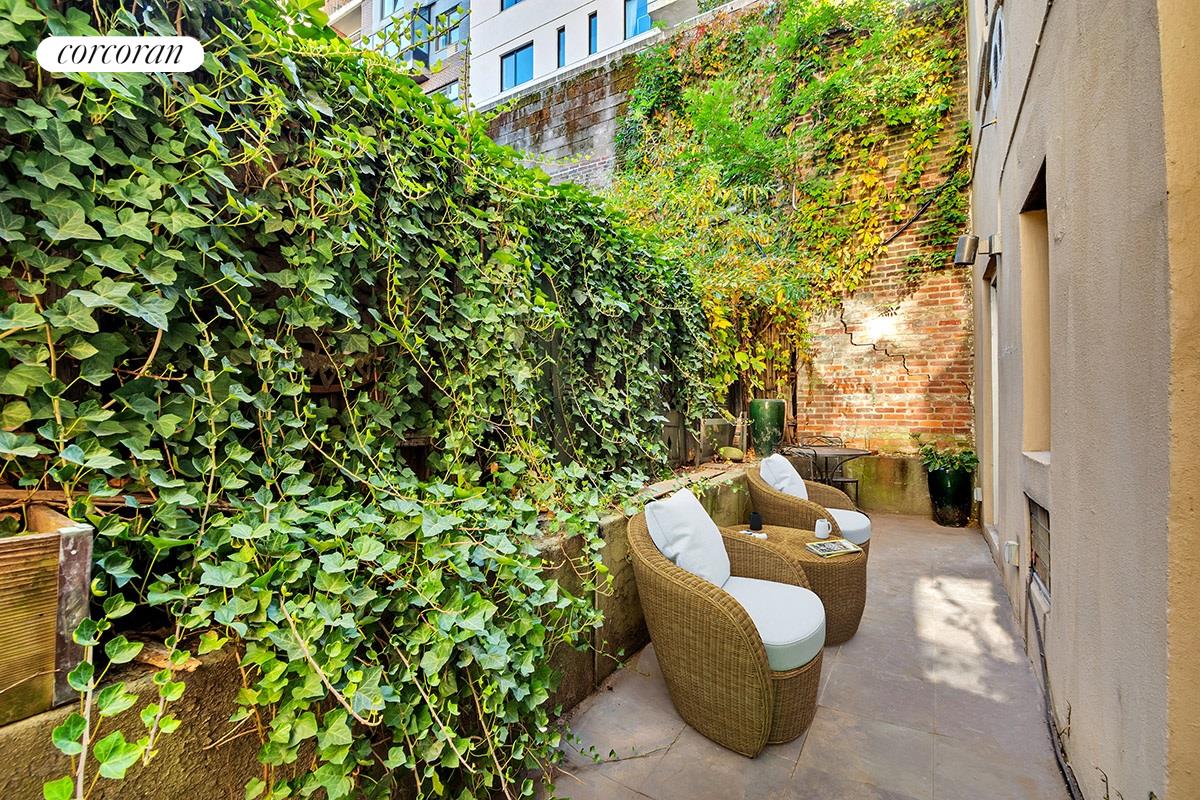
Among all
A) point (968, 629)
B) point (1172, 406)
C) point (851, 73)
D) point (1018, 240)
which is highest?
point (851, 73)

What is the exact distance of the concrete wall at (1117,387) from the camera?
3.43ft

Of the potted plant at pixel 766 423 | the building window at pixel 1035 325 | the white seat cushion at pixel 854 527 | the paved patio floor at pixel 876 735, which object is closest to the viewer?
the paved patio floor at pixel 876 735

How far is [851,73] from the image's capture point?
19.3ft

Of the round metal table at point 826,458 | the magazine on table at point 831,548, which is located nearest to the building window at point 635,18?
the round metal table at point 826,458

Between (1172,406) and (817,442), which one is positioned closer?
(1172,406)

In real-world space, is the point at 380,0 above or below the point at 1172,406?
above

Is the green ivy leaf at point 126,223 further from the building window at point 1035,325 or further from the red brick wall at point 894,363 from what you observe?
the red brick wall at point 894,363

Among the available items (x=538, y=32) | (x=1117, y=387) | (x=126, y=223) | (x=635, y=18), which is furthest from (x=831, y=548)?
(x=538, y=32)

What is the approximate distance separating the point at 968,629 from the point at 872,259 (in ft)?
13.7

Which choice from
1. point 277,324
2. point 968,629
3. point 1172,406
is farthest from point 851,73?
point 277,324

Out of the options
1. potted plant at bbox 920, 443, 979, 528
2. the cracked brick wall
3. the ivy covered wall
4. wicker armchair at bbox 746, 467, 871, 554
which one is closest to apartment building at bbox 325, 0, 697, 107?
the ivy covered wall

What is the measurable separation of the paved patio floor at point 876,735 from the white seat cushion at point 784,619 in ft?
1.14

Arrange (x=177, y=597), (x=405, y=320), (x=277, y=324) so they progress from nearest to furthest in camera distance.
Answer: (x=177, y=597) < (x=277, y=324) < (x=405, y=320)

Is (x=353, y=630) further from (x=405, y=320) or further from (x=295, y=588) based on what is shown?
(x=405, y=320)
